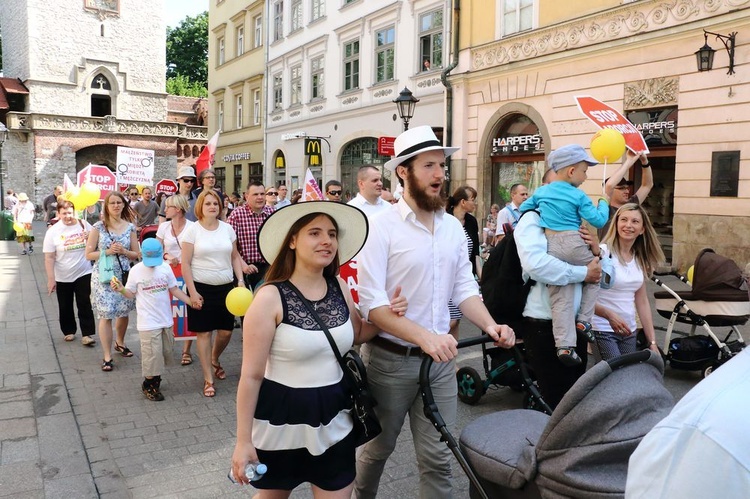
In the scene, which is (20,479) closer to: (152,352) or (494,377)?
(152,352)

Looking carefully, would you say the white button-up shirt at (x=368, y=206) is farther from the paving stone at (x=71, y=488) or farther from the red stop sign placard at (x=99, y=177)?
the red stop sign placard at (x=99, y=177)

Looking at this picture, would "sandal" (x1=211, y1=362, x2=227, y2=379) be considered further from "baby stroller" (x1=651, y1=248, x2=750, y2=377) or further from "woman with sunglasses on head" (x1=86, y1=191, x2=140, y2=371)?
"baby stroller" (x1=651, y1=248, x2=750, y2=377)

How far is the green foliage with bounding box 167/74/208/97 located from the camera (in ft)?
197

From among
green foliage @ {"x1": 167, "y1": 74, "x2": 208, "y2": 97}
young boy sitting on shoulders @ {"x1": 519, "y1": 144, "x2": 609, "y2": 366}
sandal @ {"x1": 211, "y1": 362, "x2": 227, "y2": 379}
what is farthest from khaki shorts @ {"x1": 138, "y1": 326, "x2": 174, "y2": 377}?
green foliage @ {"x1": 167, "y1": 74, "x2": 208, "y2": 97}

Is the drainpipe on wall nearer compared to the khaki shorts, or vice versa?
the khaki shorts

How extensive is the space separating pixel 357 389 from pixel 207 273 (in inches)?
142

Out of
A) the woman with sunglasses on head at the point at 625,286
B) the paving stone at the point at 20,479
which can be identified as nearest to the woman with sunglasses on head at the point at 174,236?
the paving stone at the point at 20,479

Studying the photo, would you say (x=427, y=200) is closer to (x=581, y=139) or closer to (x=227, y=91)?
(x=581, y=139)

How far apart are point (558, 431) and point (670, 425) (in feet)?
3.37

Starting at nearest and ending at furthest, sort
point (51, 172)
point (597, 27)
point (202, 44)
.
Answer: point (597, 27) → point (51, 172) → point (202, 44)

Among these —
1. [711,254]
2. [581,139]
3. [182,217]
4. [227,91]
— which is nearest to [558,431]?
[711,254]

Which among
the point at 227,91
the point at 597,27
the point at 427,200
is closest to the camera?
the point at 427,200

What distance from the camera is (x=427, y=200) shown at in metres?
3.03

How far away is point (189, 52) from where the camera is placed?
6284 centimetres
